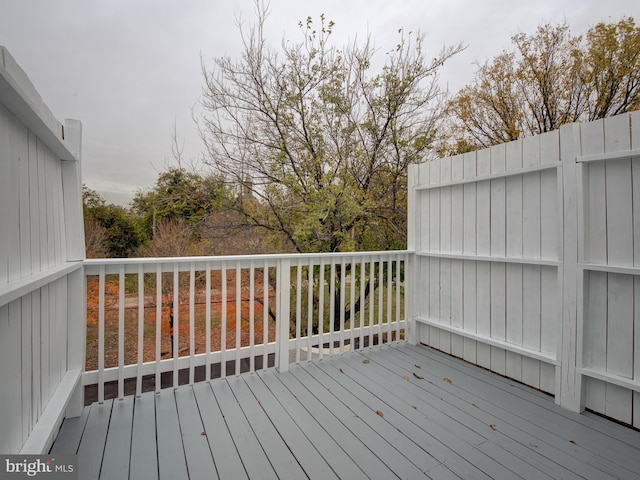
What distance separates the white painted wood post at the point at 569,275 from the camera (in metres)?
2.12

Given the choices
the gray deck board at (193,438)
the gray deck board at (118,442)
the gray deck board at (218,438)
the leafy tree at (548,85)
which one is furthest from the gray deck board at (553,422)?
the leafy tree at (548,85)

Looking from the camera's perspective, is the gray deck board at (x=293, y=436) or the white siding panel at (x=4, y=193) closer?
the white siding panel at (x=4, y=193)

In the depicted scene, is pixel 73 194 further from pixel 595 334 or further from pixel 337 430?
pixel 595 334

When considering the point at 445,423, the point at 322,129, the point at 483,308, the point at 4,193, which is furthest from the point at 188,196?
the point at 445,423

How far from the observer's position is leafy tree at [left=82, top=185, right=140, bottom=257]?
6.61 meters

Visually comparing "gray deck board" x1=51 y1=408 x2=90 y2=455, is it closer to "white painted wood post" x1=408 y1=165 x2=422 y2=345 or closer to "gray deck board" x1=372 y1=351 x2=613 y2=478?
"gray deck board" x1=372 y1=351 x2=613 y2=478

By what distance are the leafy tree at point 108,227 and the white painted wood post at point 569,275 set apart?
729cm

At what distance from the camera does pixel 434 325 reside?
3.25 metres

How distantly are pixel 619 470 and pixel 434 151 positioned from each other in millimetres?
5404

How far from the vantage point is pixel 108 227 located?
6.91 metres

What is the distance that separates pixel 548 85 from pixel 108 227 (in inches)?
492

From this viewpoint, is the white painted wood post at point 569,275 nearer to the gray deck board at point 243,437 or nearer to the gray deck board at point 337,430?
the gray deck board at point 337,430

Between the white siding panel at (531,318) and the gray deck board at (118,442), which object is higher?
the white siding panel at (531,318)

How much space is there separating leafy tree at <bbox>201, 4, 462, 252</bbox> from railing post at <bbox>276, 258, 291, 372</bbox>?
2485mm
